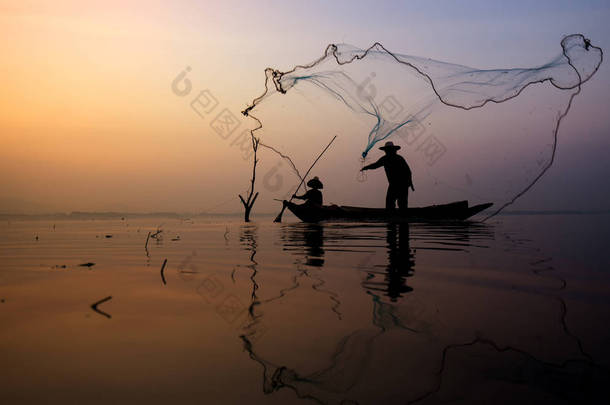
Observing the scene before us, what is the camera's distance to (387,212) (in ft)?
63.0

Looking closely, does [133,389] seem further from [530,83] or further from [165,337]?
[530,83]

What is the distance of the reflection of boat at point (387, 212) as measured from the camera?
19203 millimetres

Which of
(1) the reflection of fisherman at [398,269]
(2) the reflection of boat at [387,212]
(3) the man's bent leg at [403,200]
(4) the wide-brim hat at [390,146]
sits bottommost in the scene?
(1) the reflection of fisherman at [398,269]

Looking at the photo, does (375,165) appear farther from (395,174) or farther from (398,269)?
(398,269)

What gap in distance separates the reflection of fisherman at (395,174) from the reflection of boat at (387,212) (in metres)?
0.46

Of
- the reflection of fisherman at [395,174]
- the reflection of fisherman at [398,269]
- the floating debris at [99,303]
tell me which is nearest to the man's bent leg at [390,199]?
the reflection of fisherman at [395,174]

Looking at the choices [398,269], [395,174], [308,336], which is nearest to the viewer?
[308,336]

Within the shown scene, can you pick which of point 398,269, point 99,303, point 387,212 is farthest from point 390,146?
point 99,303

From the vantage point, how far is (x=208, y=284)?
486 cm

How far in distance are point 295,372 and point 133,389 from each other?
32.9 inches

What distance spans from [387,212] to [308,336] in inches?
656

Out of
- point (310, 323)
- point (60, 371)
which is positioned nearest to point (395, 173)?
point (310, 323)

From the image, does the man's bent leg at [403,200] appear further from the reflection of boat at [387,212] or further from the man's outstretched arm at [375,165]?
the man's outstretched arm at [375,165]

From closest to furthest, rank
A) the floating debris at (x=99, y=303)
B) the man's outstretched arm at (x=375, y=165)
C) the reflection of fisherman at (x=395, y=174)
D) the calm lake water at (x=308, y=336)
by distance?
the calm lake water at (x=308, y=336) → the floating debris at (x=99, y=303) → the man's outstretched arm at (x=375, y=165) → the reflection of fisherman at (x=395, y=174)
